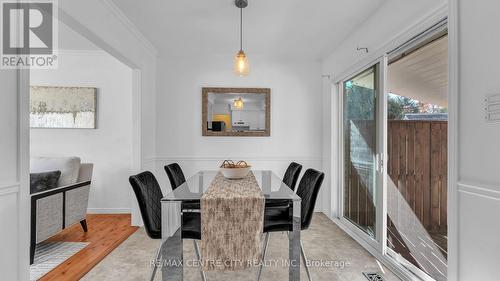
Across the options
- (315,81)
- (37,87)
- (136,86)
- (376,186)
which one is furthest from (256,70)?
(37,87)

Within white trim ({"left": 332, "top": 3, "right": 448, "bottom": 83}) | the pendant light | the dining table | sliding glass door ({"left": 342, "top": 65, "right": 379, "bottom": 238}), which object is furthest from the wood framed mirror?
the dining table

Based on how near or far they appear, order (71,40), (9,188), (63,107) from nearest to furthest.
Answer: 1. (9,188)
2. (71,40)
3. (63,107)

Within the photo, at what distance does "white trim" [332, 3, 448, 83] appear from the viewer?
1.76 m

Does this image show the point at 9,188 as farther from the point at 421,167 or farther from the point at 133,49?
the point at 421,167

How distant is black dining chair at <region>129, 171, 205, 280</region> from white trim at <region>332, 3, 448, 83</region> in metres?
2.23

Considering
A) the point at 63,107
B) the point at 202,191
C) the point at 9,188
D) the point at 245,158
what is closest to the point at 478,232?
the point at 202,191

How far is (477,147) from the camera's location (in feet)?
4.66

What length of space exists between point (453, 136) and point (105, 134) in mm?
4137

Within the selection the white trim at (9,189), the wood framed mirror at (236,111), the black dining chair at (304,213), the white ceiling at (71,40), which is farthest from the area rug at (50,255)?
the white ceiling at (71,40)

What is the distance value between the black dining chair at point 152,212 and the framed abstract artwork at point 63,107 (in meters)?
2.45

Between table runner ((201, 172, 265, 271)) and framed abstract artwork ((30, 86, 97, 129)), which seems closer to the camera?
table runner ((201, 172, 265, 271))

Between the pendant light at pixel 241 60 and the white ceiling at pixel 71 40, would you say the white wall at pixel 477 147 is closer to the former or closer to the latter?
the pendant light at pixel 241 60

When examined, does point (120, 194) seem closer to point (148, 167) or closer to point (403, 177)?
point (148, 167)

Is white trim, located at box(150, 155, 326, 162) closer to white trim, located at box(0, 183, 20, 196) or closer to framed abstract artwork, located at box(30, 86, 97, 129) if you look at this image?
framed abstract artwork, located at box(30, 86, 97, 129)
